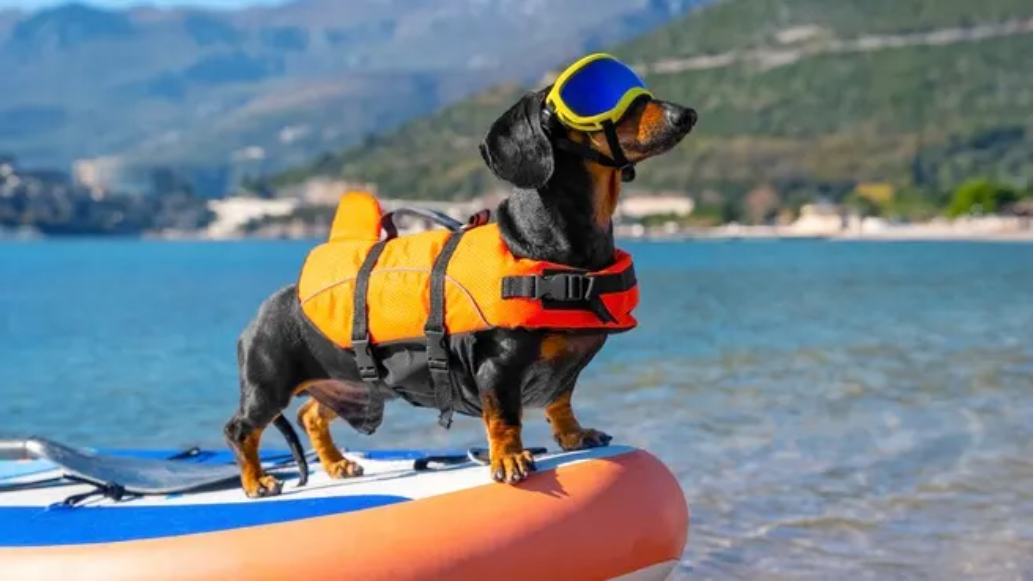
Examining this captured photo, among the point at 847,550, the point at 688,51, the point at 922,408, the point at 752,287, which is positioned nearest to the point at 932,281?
the point at 752,287

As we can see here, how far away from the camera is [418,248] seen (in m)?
4.48

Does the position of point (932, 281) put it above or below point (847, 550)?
below

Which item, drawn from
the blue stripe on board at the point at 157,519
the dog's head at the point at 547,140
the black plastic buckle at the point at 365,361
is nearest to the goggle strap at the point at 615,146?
the dog's head at the point at 547,140

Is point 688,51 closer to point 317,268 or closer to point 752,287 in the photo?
point 752,287

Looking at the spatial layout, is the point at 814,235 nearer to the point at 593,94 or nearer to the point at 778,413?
the point at 778,413

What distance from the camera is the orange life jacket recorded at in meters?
4.17

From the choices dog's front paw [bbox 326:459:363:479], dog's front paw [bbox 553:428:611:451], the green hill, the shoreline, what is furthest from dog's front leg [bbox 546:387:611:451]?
the green hill

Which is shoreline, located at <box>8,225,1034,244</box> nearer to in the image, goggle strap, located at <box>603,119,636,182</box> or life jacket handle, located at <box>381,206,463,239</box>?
life jacket handle, located at <box>381,206,463,239</box>

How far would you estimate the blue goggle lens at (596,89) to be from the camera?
409 centimetres

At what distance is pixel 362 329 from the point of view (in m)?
4.45

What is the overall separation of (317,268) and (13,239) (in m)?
163

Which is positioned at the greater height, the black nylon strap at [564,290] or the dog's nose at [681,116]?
the dog's nose at [681,116]

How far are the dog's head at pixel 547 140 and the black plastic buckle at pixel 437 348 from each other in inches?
18.9

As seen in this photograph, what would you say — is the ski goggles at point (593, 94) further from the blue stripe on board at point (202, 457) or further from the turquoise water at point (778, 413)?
the turquoise water at point (778, 413)
